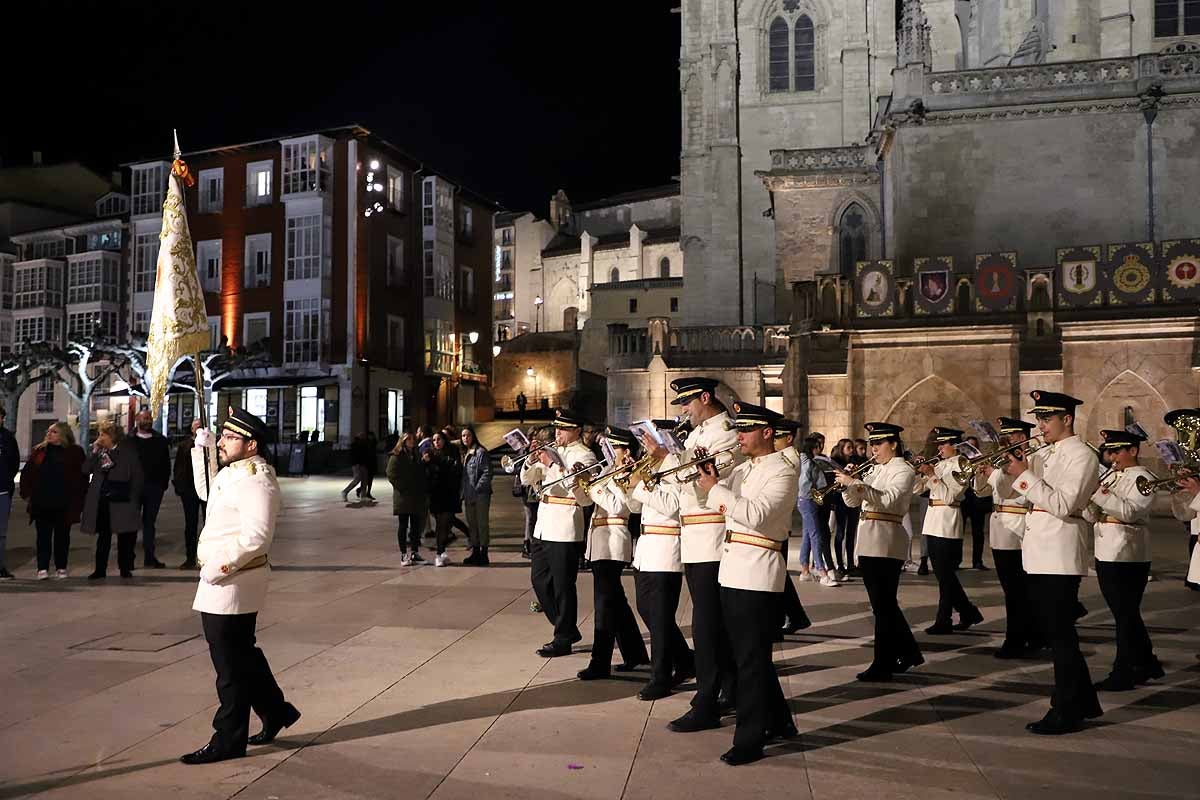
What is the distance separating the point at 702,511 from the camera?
6.67 m

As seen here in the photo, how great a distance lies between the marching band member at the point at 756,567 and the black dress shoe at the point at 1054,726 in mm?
1587

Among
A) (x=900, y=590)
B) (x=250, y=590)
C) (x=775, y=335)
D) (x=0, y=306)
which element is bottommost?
(x=900, y=590)

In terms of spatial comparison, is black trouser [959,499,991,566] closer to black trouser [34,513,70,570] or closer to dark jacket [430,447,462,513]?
dark jacket [430,447,462,513]

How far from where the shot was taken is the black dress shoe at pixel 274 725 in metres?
5.75

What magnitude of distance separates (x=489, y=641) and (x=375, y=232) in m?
38.6

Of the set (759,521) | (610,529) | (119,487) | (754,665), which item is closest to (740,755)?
(754,665)

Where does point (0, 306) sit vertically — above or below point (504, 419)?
above

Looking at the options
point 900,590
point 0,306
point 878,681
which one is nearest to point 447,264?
point 0,306

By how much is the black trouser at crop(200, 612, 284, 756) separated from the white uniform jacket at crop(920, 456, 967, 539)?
678 centimetres

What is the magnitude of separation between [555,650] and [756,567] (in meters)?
3.05

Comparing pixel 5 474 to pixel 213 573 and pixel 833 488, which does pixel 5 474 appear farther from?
pixel 833 488

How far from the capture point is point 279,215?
1743 inches

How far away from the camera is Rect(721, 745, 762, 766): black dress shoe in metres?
5.45

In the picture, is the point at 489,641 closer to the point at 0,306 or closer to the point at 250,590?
the point at 250,590
